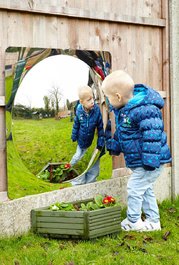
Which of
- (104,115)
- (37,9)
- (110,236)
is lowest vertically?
(110,236)

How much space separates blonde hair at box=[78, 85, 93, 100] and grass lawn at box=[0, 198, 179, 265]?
1.33m

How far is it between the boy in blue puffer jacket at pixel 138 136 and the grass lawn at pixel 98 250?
0.23 metres

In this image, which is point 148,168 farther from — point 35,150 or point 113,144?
point 35,150

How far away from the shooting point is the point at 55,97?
6.32 meters

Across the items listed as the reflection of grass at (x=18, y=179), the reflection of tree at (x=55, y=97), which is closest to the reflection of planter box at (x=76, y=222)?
the reflection of grass at (x=18, y=179)

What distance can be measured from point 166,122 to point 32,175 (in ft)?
7.53

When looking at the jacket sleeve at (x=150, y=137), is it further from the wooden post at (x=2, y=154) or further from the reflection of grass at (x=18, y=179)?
the wooden post at (x=2, y=154)

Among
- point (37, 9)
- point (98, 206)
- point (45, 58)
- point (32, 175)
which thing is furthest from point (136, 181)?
point (37, 9)

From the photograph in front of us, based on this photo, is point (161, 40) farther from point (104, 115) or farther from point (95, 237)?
point (95, 237)

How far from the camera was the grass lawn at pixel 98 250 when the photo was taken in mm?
5316

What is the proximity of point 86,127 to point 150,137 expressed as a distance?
79 centimetres

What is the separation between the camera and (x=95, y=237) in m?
5.95

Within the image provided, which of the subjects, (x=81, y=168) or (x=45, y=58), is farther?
(x=81, y=168)

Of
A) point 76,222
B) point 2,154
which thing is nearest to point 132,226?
point 76,222
